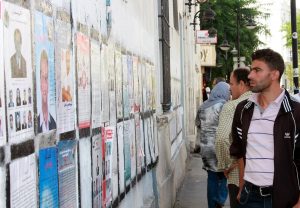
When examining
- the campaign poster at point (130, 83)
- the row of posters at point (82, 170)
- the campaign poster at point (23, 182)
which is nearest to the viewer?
the campaign poster at point (23, 182)

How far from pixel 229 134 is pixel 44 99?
3232 millimetres

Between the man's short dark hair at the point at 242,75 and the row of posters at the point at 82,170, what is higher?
the man's short dark hair at the point at 242,75

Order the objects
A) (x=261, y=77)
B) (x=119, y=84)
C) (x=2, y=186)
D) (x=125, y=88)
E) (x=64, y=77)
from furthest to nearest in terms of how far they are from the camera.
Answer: (x=125, y=88) < (x=119, y=84) < (x=261, y=77) < (x=64, y=77) < (x=2, y=186)

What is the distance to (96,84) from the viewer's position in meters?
3.94

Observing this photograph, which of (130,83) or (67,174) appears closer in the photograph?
(67,174)

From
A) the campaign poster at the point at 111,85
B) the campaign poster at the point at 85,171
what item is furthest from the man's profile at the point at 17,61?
the campaign poster at the point at 111,85

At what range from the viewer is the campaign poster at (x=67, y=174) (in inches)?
119

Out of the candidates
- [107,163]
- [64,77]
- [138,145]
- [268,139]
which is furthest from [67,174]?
[138,145]

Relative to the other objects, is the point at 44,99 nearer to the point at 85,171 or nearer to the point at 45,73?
the point at 45,73

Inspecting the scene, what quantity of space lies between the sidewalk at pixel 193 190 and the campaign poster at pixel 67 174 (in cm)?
567

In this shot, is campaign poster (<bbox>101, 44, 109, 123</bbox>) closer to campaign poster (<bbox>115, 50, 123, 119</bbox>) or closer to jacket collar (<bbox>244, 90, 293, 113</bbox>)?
campaign poster (<bbox>115, 50, 123, 119</bbox>)

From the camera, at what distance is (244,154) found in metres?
4.50

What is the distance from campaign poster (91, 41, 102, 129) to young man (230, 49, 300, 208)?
45.7 inches

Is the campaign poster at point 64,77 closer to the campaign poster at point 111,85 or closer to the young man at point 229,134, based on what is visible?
the campaign poster at point 111,85
